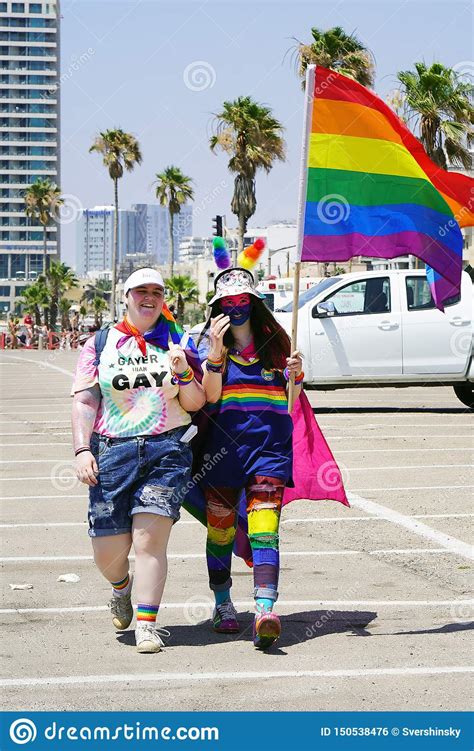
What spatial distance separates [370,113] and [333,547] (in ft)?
10.0

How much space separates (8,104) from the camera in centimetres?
19638

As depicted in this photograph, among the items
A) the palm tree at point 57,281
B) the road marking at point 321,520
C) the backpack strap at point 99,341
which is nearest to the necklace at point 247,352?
the backpack strap at point 99,341

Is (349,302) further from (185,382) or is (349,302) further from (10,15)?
(10,15)

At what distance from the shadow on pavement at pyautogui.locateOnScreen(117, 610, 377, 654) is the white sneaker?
0.15 meters

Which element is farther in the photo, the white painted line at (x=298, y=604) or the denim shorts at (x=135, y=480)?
the white painted line at (x=298, y=604)

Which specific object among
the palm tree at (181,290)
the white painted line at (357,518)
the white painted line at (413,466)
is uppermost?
the white painted line at (357,518)

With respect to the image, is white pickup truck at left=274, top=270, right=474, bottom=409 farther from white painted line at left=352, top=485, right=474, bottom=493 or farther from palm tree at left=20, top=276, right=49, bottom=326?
palm tree at left=20, top=276, right=49, bottom=326

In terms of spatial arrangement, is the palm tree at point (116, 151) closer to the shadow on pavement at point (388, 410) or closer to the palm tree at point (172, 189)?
the palm tree at point (172, 189)

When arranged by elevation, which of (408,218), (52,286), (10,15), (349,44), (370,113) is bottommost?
(52,286)

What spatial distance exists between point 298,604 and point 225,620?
2.54 feet

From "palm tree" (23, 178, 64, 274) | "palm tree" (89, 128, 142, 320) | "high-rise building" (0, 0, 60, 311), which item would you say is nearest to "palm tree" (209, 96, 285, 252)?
"palm tree" (89, 128, 142, 320)

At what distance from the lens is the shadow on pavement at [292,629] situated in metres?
6.64

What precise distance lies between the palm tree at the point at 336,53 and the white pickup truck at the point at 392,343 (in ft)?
79.4
